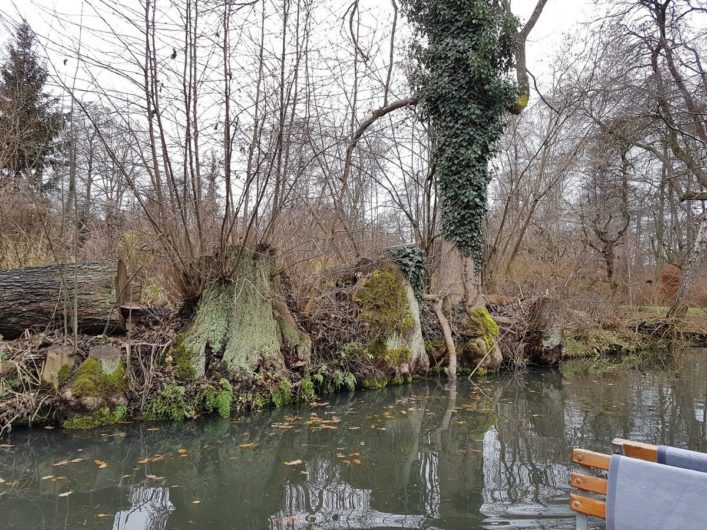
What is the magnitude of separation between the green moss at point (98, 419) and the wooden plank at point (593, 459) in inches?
208

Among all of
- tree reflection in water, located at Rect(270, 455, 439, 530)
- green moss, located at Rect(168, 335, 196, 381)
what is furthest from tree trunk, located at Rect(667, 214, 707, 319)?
green moss, located at Rect(168, 335, 196, 381)

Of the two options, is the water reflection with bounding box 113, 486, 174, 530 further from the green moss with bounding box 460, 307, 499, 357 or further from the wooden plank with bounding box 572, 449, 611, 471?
the green moss with bounding box 460, 307, 499, 357

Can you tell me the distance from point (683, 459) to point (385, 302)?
7.05 m

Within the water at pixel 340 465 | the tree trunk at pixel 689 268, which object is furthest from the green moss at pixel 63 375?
the tree trunk at pixel 689 268

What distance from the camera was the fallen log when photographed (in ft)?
21.7

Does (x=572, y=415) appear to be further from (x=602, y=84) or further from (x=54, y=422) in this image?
(x=602, y=84)

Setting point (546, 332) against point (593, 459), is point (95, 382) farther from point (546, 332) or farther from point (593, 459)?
point (546, 332)

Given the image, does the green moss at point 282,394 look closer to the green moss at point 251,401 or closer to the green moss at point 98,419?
the green moss at point 251,401

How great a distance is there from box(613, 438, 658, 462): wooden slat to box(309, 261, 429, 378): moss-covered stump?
19.8 feet

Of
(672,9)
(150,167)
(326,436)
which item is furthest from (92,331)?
(672,9)

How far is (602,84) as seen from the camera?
12148 mm

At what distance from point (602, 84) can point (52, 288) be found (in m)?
12.5

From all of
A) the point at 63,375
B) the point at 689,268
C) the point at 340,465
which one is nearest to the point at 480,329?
the point at 340,465

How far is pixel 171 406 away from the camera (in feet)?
20.6
